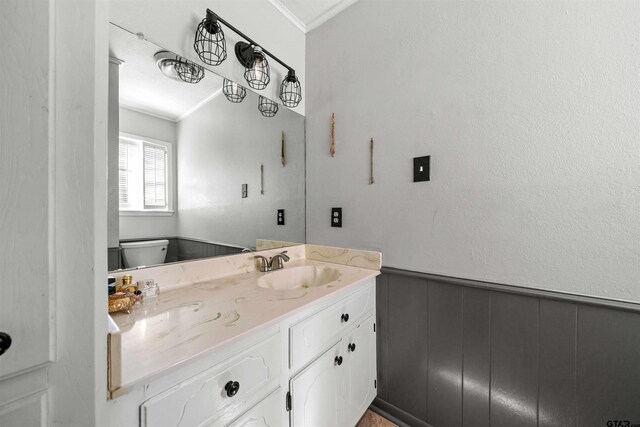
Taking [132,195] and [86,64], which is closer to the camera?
[86,64]

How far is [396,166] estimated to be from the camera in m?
1.34

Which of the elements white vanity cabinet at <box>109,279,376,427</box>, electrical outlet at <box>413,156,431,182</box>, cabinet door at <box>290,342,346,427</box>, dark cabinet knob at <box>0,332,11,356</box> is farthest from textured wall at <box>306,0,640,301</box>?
dark cabinet knob at <box>0,332,11,356</box>

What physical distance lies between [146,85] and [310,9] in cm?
116

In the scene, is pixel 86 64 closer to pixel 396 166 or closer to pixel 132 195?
pixel 132 195

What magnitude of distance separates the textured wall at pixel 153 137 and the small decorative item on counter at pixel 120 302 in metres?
0.25

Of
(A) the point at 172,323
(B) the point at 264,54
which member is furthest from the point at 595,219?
(B) the point at 264,54

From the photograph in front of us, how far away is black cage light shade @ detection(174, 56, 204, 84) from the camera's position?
1.09m

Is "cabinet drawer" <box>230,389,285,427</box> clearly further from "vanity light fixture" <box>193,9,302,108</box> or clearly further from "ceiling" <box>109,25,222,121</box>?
"vanity light fixture" <box>193,9,302,108</box>

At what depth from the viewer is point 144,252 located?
1002 millimetres

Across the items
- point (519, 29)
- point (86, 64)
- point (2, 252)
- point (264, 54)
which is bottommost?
point (2, 252)

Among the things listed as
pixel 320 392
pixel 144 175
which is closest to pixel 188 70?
pixel 144 175

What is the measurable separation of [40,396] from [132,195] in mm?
751

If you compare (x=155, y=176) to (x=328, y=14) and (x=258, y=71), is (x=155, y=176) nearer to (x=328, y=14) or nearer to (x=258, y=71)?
(x=258, y=71)

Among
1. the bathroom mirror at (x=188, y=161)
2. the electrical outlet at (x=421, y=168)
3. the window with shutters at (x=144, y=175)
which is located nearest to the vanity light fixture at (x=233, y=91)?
the bathroom mirror at (x=188, y=161)
